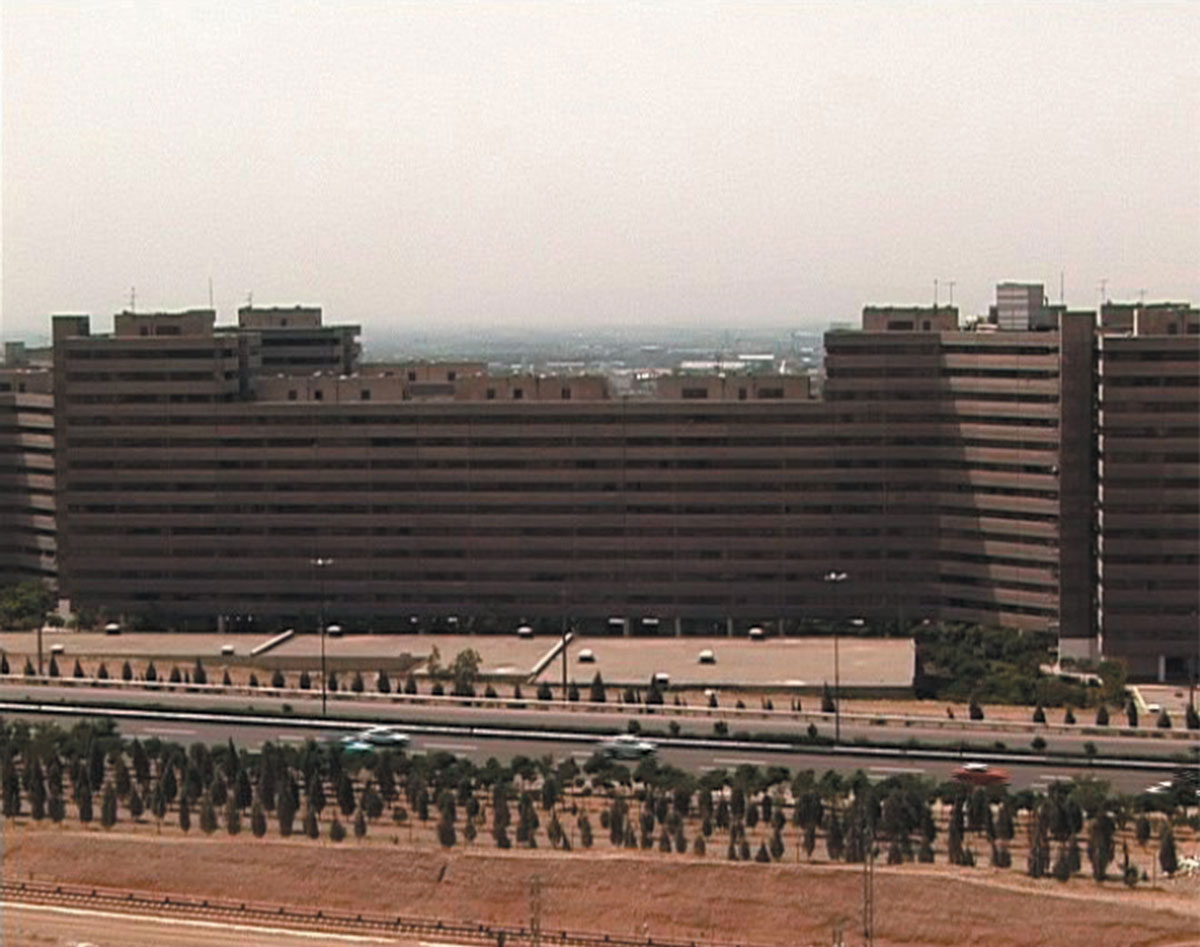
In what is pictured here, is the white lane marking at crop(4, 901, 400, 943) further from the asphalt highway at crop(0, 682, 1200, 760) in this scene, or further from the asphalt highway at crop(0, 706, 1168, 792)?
the asphalt highway at crop(0, 682, 1200, 760)

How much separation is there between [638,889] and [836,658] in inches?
917

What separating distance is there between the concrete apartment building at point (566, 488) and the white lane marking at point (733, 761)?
20.5m

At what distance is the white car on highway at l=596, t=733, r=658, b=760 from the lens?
63.4 m

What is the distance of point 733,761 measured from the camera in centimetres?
6312

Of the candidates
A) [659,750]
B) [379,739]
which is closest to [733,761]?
[659,750]

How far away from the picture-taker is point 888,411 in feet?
278

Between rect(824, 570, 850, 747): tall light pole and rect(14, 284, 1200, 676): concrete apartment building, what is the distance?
0.83ft

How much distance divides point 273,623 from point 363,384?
857 centimetres

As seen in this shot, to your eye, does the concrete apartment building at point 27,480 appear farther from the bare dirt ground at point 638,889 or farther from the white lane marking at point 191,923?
the white lane marking at point 191,923

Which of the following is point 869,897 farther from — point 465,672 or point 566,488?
point 566,488

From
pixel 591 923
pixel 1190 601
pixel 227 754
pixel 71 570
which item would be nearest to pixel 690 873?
pixel 591 923

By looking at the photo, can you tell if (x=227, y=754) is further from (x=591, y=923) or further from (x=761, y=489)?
(x=761, y=489)

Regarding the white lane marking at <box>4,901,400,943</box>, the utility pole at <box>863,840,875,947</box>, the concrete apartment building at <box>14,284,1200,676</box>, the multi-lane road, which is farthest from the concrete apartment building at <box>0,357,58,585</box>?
the utility pole at <box>863,840,875,947</box>

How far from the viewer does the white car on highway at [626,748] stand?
63375 millimetres
